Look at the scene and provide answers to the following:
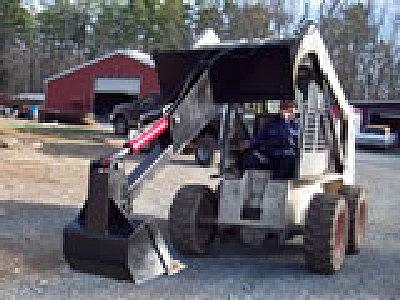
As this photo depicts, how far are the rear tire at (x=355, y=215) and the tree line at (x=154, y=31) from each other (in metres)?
60.4

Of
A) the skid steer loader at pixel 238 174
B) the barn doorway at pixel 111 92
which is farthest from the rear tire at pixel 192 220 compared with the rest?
the barn doorway at pixel 111 92

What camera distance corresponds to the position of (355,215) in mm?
9094

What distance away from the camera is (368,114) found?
46.2 meters

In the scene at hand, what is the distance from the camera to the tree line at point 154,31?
71750mm

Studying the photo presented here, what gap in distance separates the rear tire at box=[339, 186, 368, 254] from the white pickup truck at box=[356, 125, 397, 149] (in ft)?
99.1

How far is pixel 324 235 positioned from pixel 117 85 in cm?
4903

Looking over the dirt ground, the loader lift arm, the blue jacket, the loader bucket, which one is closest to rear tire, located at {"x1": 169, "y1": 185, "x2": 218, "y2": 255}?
the dirt ground

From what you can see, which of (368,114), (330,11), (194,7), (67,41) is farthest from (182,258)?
(67,41)

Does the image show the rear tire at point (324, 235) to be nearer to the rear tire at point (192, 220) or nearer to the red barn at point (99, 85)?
the rear tire at point (192, 220)

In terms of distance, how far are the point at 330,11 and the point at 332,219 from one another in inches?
2511

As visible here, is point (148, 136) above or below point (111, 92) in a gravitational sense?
below

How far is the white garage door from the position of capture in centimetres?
5512

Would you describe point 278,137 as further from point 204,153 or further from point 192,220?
point 204,153

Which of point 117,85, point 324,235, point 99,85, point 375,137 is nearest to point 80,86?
point 99,85
